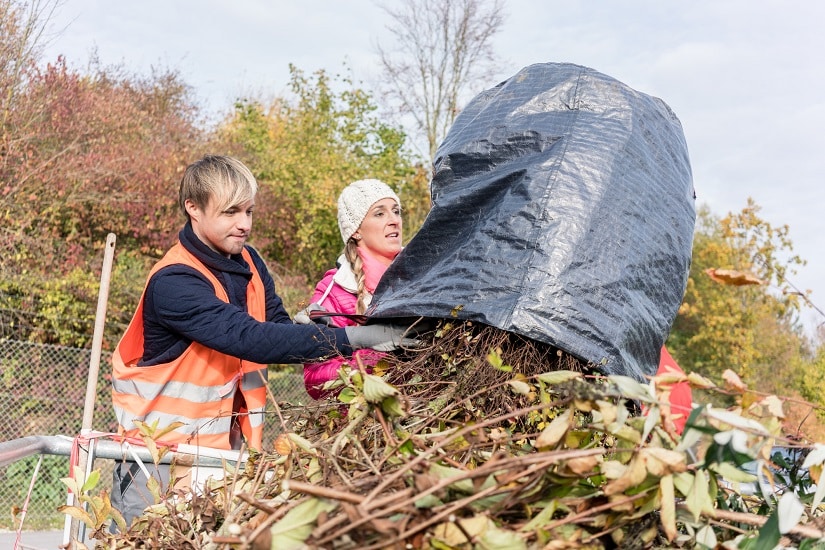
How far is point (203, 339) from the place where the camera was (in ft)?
7.64

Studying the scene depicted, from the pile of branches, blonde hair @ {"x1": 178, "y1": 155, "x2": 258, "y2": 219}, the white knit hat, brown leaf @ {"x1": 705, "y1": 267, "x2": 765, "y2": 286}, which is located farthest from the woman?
brown leaf @ {"x1": 705, "y1": 267, "x2": 765, "y2": 286}

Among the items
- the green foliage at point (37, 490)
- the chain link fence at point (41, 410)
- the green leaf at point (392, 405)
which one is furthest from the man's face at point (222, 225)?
the green foliage at point (37, 490)

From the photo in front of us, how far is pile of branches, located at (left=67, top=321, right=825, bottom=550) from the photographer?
0.93 metres

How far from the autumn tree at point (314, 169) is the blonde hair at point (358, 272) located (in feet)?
30.4

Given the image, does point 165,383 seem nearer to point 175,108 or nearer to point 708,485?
point 708,485

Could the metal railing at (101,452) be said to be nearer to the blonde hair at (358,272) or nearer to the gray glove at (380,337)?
the gray glove at (380,337)

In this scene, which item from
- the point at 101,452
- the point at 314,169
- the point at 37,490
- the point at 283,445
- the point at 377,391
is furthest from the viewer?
the point at 314,169

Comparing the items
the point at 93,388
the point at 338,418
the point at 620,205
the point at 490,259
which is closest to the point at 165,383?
the point at 93,388

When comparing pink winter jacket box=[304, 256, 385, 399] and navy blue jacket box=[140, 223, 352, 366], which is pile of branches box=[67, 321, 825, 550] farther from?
pink winter jacket box=[304, 256, 385, 399]

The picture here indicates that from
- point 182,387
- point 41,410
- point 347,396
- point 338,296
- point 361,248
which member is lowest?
point 41,410

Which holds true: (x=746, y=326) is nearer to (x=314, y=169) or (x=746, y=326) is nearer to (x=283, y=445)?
(x=314, y=169)

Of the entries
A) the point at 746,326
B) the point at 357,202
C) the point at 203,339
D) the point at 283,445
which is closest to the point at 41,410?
the point at 357,202

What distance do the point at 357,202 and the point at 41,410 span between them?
5899 mm

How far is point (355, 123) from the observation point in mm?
16781
